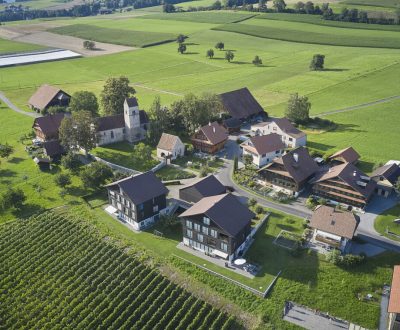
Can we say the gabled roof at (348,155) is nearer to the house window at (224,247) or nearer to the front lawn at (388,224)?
the front lawn at (388,224)

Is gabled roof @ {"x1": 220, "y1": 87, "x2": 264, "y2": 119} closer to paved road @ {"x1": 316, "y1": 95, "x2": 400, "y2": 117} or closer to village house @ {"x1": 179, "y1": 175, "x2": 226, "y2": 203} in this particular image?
paved road @ {"x1": 316, "y1": 95, "x2": 400, "y2": 117}

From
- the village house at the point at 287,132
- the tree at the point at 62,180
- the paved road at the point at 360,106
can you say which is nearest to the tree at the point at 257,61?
the paved road at the point at 360,106

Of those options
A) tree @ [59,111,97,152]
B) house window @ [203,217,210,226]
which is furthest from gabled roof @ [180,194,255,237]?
tree @ [59,111,97,152]

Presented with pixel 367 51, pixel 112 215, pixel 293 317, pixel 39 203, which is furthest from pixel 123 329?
pixel 367 51

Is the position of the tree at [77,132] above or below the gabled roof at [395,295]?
above

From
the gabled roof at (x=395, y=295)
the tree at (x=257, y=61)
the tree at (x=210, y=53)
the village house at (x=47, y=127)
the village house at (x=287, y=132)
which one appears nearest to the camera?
the gabled roof at (x=395, y=295)

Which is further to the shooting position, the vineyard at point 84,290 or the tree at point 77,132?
the tree at point 77,132

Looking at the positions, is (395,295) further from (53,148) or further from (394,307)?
(53,148)
